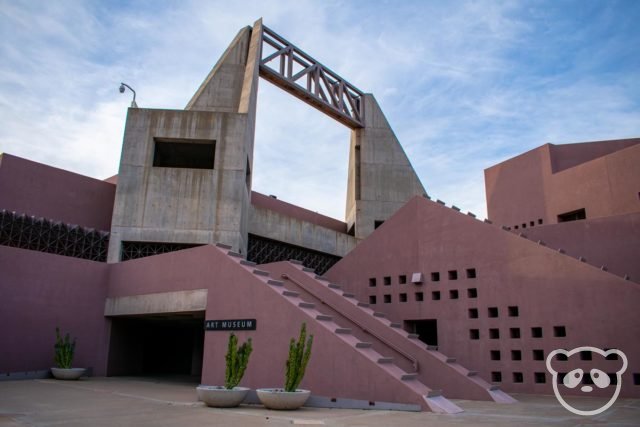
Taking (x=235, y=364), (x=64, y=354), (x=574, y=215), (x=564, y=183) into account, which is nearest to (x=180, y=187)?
(x=64, y=354)

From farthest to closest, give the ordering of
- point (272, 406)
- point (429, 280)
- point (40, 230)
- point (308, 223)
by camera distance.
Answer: point (308, 223) < point (40, 230) < point (429, 280) < point (272, 406)

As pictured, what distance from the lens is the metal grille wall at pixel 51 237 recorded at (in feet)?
56.5

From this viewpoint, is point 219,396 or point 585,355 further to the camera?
point 585,355

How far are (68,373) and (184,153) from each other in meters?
12.6

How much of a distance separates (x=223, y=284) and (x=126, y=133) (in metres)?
11.3

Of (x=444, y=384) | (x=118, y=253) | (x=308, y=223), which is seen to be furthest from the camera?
(x=308, y=223)

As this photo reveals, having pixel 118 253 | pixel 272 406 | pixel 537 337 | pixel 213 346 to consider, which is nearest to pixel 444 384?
pixel 537 337

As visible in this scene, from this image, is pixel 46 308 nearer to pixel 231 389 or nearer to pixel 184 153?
pixel 231 389

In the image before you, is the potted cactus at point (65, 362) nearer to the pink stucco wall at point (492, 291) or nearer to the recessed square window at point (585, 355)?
the pink stucco wall at point (492, 291)

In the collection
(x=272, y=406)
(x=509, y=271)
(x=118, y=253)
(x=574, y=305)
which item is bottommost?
(x=272, y=406)

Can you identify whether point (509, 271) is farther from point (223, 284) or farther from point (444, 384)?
point (223, 284)

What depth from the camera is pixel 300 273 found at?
15023 millimetres

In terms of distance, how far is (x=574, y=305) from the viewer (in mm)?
12305

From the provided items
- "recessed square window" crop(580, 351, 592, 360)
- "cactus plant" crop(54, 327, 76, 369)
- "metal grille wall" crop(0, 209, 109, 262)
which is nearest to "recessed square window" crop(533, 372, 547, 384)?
"recessed square window" crop(580, 351, 592, 360)
